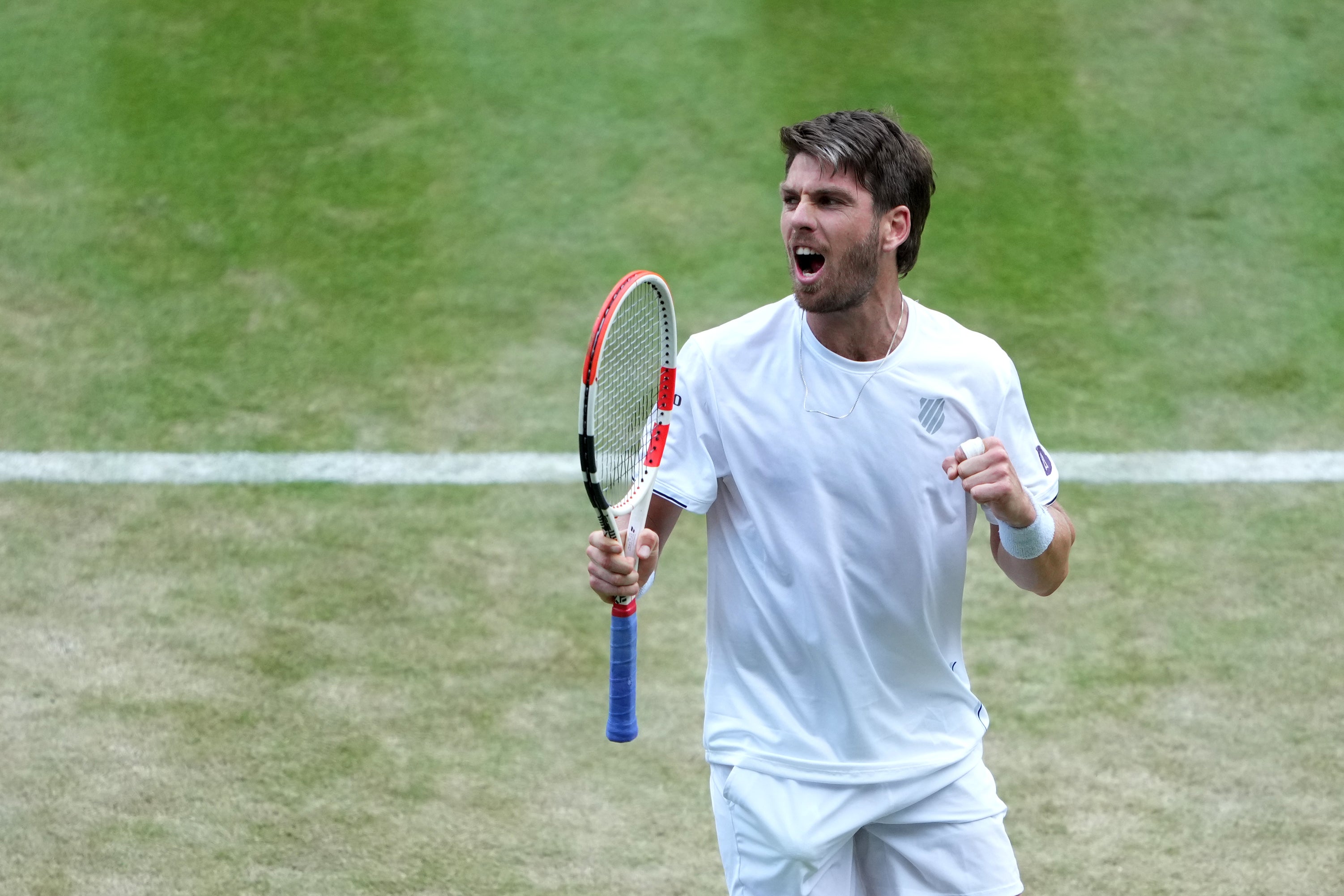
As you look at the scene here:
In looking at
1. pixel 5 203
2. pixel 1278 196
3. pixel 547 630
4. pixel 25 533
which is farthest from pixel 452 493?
pixel 1278 196

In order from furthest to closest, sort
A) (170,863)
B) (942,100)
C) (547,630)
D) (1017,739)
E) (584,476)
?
(942,100) → (547,630) → (1017,739) → (170,863) → (584,476)

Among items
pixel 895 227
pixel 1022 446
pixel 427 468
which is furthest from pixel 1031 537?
pixel 427 468

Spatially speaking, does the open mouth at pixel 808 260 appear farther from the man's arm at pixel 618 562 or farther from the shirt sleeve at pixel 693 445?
the man's arm at pixel 618 562

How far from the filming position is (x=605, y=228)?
882 centimetres

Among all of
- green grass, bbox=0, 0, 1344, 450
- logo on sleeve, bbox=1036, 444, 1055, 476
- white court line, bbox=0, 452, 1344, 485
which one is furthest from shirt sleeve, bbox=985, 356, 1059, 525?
green grass, bbox=0, 0, 1344, 450

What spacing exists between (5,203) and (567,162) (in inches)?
124

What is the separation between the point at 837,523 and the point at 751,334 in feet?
1.70

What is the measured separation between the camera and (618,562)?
366 centimetres

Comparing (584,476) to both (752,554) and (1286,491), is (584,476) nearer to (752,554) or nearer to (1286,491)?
(752,554)

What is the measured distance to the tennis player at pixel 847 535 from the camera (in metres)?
3.81

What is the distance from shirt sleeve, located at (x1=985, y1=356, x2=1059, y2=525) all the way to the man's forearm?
6 cm

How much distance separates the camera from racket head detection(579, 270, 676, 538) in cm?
373

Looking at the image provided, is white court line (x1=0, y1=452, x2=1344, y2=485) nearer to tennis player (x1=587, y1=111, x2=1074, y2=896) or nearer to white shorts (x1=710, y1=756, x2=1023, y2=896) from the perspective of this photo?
tennis player (x1=587, y1=111, x2=1074, y2=896)

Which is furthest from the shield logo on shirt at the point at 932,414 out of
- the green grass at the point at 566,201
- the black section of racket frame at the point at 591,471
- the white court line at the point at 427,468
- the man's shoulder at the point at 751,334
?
the green grass at the point at 566,201
